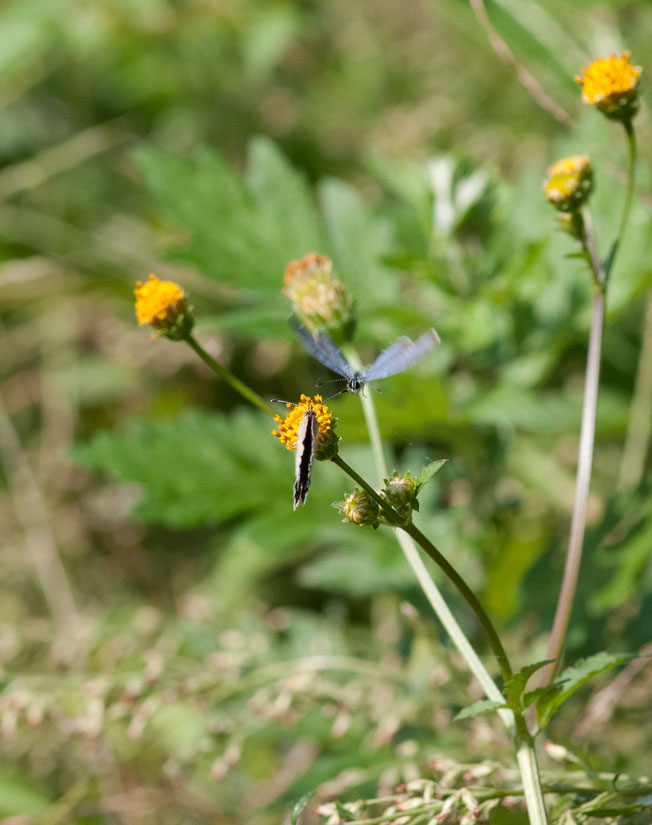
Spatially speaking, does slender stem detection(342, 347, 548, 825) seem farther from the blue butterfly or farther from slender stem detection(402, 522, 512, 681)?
the blue butterfly

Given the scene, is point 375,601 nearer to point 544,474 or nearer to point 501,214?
point 544,474

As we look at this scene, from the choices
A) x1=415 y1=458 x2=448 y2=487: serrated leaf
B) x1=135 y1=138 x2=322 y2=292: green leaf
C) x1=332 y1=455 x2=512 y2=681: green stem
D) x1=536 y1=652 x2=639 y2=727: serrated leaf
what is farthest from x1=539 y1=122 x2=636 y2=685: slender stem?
x1=135 y1=138 x2=322 y2=292: green leaf

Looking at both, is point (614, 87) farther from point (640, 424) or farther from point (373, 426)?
point (640, 424)

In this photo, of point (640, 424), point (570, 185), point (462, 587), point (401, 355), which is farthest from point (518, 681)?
point (640, 424)

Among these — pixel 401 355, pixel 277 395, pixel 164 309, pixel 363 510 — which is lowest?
pixel 363 510

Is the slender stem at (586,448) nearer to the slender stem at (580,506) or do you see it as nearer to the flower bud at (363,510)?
the slender stem at (580,506)

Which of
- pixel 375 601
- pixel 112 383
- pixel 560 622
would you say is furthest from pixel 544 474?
pixel 112 383
